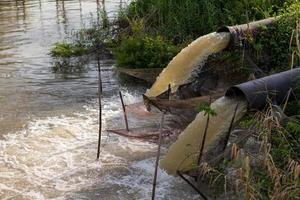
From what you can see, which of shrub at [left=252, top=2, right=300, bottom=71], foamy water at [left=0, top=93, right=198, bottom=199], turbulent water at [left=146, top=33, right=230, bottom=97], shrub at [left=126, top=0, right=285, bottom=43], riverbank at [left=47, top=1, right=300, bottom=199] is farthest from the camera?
shrub at [left=126, top=0, right=285, bottom=43]

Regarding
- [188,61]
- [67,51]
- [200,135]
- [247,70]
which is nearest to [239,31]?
[247,70]

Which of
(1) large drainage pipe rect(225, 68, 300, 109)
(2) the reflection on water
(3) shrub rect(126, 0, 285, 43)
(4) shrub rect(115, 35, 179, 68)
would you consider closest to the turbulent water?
(3) shrub rect(126, 0, 285, 43)

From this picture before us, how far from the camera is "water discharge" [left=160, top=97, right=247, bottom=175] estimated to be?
4.43 m

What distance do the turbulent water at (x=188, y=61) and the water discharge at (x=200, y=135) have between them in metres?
1.56

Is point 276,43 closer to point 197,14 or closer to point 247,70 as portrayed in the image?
point 247,70

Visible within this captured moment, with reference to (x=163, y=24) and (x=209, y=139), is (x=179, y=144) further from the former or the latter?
(x=163, y=24)

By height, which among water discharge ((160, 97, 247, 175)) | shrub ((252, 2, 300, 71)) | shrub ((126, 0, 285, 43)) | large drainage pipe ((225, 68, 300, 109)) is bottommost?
water discharge ((160, 97, 247, 175))

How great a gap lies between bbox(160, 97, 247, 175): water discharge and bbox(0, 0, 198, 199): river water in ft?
0.73

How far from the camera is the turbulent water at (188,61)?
6105 mm

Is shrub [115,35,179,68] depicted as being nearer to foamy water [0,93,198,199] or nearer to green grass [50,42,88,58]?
foamy water [0,93,198,199]

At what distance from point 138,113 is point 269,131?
9.26ft

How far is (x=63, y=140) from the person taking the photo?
226 inches

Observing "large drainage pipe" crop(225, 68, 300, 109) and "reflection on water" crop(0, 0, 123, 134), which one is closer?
"large drainage pipe" crop(225, 68, 300, 109)

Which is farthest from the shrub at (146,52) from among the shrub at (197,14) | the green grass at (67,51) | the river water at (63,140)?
the green grass at (67,51)
